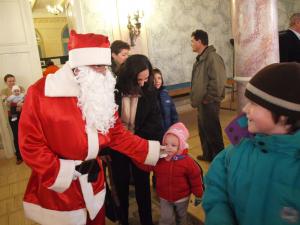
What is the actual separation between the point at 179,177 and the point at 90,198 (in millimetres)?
652

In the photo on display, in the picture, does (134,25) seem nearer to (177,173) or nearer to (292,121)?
(177,173)

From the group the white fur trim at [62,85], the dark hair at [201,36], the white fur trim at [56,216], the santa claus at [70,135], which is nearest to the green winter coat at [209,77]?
the dark hair at [201,36]

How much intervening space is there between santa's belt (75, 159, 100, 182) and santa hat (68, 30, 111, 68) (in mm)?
584

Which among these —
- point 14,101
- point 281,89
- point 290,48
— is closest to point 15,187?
point 14,101

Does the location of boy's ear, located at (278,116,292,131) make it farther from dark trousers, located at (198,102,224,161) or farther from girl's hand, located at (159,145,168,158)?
dark trousers, located at (198,102,224,161)

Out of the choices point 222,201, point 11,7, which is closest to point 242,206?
point 222,201

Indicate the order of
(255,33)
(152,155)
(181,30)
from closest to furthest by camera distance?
(255,33), (152,155), (181,30)

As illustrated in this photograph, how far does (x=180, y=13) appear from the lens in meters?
6.22

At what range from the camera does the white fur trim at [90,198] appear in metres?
1.59

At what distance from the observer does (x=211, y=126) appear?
3.57m

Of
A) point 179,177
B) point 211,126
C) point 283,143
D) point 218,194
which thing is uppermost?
point 283,143

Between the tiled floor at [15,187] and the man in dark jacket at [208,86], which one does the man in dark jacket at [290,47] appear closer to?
the man in dark jacket at [208,86]

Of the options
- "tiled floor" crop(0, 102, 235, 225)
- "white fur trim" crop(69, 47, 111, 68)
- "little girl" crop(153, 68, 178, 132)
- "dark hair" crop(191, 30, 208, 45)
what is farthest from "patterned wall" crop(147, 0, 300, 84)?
"white fur trim" crop(69, 47, 111, 68)

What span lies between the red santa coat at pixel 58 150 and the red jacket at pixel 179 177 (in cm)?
48
